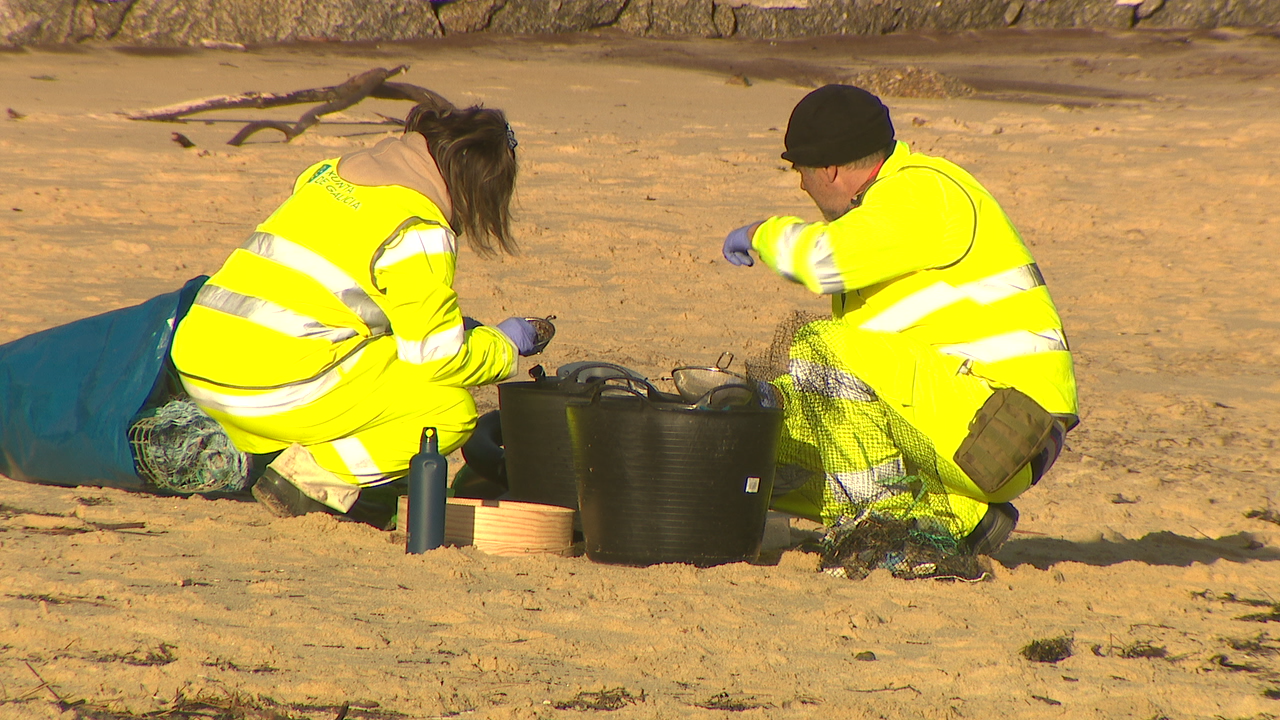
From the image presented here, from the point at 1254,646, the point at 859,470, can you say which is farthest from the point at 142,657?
the point at 1254,646

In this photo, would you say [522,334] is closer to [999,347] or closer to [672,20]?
[999,347]

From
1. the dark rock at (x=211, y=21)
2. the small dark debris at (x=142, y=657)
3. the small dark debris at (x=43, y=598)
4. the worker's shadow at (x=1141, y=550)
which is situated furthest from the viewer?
the dark rock at (x=211, y=21)

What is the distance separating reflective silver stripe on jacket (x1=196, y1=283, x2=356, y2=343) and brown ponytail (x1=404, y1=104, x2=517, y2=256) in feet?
1.50

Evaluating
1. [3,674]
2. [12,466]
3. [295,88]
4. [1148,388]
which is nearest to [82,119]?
[295,88]

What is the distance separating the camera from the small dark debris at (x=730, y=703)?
2.53 m

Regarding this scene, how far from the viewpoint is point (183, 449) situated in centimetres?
377

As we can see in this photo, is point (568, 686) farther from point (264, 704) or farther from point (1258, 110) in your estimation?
point (1258, 110)

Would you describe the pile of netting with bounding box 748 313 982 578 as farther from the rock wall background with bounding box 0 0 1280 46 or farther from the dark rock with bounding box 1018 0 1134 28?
the dark rock with bounding box 1018 0 1134 28

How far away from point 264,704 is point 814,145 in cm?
204

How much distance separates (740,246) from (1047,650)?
140cm

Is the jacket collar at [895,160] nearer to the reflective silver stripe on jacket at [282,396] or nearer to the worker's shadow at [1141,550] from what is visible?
the worker's shadow at [1141,550]

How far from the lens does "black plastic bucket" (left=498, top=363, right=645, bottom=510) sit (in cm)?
367

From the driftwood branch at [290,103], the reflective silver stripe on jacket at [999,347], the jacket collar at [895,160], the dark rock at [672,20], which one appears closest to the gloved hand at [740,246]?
the jacket collar at [895,160]

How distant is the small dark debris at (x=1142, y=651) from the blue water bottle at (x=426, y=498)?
1704mm
